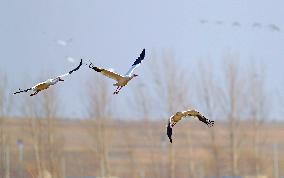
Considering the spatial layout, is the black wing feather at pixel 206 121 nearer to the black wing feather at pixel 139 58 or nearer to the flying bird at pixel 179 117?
the flying bird at pixel 179 117

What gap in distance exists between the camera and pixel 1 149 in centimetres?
4238

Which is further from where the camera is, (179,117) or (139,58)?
(139,58)

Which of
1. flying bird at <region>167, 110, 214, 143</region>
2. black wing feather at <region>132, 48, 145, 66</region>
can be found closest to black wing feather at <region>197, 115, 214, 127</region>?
flying bird at <region>167, 110, 214, 143</region>

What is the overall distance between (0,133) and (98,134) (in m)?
6.16

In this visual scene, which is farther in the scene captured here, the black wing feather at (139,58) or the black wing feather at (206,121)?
the black wing feather at (139,58)

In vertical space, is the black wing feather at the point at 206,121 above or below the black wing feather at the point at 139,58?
below

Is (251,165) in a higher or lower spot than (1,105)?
lower

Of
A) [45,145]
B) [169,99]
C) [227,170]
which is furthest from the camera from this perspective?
[45,145]

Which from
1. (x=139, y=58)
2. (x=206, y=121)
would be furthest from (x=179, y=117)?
(x=139, y=58)

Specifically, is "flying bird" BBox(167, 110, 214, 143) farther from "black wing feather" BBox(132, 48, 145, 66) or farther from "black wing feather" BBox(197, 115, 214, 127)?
"black wing feather" BBox(132, 48, 145, 66)

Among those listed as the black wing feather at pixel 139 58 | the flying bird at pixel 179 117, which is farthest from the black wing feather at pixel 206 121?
the black wing feather at pixel 139 58

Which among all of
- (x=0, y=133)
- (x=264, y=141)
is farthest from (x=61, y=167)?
(x=264, y=141)

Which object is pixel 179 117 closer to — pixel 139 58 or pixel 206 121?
pixel 206 121

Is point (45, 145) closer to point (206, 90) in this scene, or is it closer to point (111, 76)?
point (206, 90)
